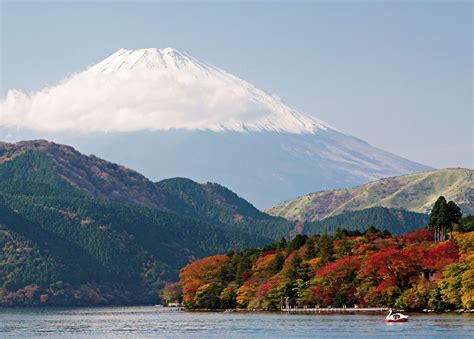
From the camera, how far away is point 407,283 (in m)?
191

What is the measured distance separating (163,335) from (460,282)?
47463 millimetres

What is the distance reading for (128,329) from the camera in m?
175

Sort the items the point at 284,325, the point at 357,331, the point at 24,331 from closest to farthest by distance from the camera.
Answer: the point at 357,331 → the point at 284,325 → the point at 24,331

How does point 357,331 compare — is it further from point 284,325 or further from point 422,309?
point 422,309

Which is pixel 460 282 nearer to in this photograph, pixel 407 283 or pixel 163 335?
pixel 407 283

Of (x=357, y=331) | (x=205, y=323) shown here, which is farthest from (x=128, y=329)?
(x=357, y=331)

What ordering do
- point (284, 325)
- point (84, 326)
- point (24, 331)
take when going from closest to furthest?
point (284, 325)
point (24, 331)
point (84, 326)

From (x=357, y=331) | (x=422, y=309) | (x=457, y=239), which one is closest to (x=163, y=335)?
(x=357, y=331)

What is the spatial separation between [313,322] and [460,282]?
22.9 m

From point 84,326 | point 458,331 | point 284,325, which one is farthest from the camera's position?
point 84,326

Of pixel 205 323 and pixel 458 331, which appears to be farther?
pixel 205 323

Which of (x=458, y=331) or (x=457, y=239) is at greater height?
(x=457, y=239)

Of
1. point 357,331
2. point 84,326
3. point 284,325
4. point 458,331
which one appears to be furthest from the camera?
point 84,326

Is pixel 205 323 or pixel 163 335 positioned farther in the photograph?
pixel 205 323
